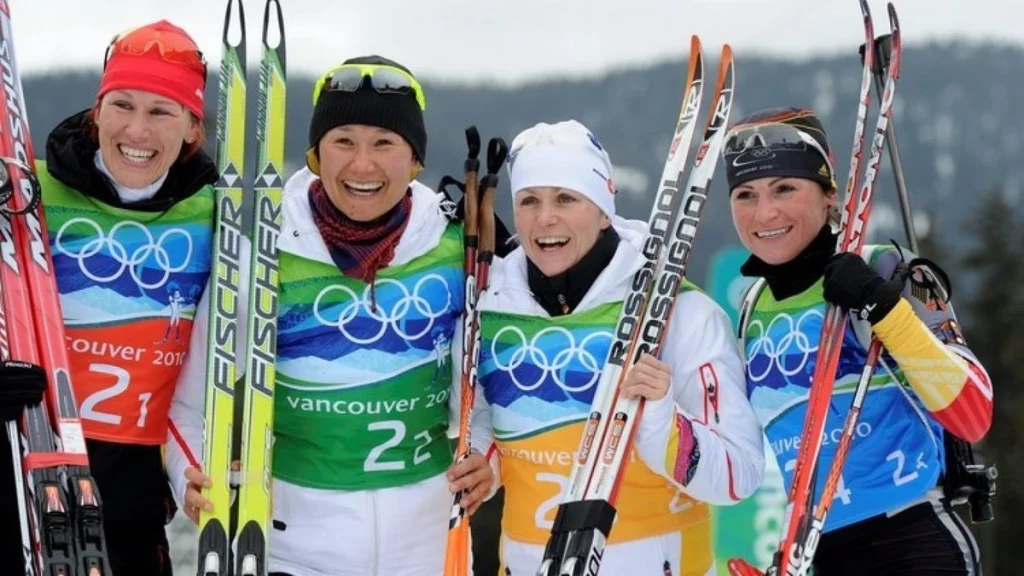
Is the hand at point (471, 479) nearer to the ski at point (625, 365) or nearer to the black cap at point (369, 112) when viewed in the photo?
the ski at point (625, 365)

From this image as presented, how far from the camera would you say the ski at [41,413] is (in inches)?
139

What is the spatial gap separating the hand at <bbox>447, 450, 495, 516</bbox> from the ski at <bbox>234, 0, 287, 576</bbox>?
0.53 m

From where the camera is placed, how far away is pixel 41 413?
370cm

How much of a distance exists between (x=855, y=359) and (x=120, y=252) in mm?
2154

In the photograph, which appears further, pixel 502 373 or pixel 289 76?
pixel 289 76

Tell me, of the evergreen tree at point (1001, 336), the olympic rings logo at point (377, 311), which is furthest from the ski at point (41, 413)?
the evergreen tree at point (1001, 336)

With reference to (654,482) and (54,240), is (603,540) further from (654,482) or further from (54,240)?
(54,240)

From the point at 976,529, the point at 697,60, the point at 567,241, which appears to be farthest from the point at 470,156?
the point at 976,529

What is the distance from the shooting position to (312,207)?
13.5 feet

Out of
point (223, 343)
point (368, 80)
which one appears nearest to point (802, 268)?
point (368, 80)

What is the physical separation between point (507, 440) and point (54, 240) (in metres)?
1.43

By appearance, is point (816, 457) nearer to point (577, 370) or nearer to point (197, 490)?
point (577, 370)

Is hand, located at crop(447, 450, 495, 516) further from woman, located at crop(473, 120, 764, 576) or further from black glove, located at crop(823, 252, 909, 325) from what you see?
black glove, located at crop(823, 252, 909, 325)

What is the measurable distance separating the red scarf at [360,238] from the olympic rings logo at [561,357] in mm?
490
